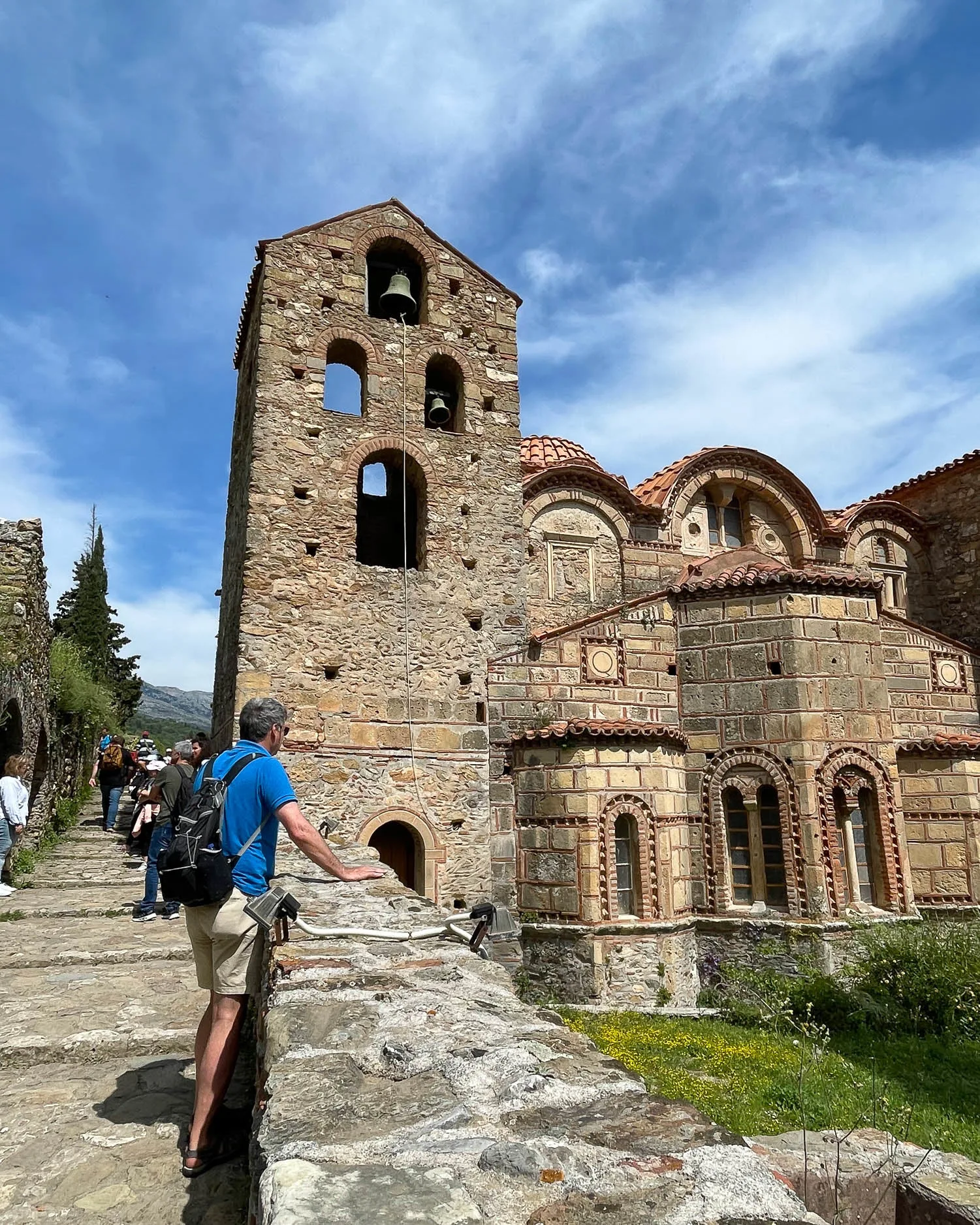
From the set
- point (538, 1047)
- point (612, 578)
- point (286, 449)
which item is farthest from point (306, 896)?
point (612, 578)

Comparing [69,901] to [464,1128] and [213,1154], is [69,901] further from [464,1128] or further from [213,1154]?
[464,1128]

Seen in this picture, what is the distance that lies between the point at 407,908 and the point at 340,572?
596 centimetres

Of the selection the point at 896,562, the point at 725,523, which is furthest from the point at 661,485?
the point at 896,562

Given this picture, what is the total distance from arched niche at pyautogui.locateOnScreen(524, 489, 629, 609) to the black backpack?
10.4 m

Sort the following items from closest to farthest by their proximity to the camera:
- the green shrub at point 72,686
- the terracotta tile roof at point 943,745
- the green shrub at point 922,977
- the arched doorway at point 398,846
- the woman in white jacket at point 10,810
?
the woman in white jacket at point 10,810 → the green shrub at point 922,977 → the arched doorway at point 398,846 → the terracotta tile roof at point 943,745 → the green shrub at point 72,686

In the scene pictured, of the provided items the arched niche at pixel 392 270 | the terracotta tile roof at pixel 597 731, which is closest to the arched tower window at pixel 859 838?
the terracotta tile roof at pixel 597 731

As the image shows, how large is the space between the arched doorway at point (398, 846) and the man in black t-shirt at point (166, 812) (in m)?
2.91

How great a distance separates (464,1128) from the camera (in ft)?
6.78

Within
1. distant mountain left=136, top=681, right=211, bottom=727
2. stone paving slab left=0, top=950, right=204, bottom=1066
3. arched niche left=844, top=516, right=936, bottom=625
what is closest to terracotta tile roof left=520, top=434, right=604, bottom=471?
arched niche left=844, top=516, right=936, bottom=625

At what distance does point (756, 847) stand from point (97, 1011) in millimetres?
8042

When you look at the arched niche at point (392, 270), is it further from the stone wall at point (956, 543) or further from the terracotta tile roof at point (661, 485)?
the stone wall at point (956, 543)

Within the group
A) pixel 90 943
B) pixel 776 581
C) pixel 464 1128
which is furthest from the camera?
pixel 776 581

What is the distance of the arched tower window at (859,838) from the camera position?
10.2 metres

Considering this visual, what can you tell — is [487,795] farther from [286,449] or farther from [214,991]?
[214,991]
